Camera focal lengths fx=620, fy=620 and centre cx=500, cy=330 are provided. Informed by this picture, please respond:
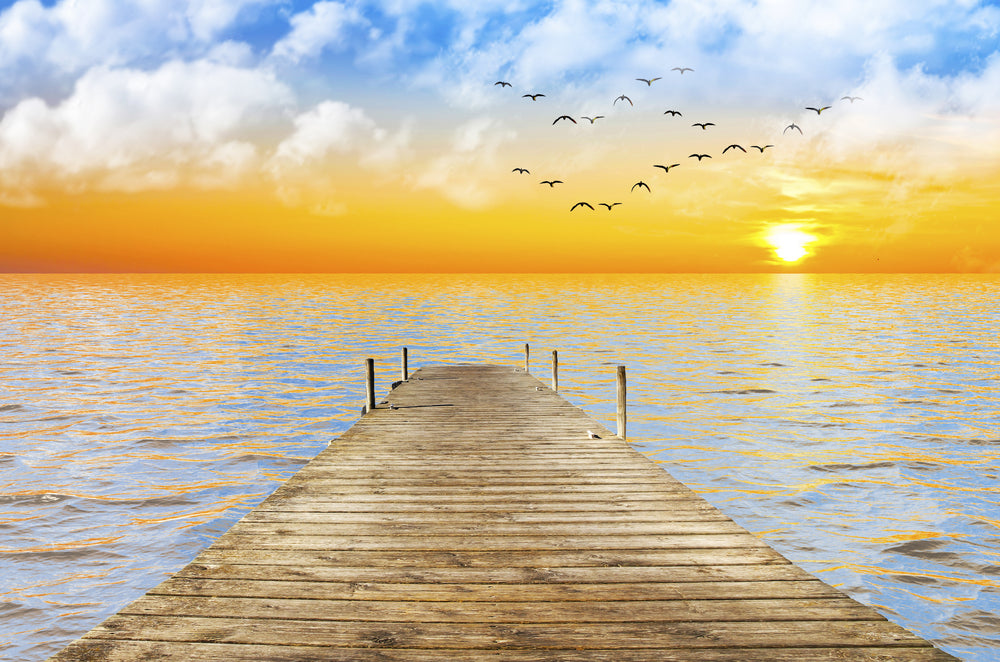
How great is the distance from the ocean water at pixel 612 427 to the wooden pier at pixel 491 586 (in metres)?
4.03

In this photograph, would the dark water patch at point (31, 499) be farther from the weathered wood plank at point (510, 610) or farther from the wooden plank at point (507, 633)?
the wooden plank at point (507, 633)

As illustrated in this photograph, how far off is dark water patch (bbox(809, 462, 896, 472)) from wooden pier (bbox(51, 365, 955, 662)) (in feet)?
27.7

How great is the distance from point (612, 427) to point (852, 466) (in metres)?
6.24

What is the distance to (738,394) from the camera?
24.2 m

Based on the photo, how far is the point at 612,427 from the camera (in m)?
18.4

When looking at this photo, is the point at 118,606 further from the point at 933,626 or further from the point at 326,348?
the point at 326,348

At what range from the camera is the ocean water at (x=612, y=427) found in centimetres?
914

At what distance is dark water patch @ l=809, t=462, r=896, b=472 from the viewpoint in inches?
575

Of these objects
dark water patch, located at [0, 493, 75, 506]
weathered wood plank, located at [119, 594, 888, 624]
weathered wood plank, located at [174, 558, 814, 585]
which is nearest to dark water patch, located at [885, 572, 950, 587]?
weathered wood plank, located at [174, 558, 814, 585]

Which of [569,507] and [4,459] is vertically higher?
[569,507]

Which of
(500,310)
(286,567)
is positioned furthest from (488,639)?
(500,310)

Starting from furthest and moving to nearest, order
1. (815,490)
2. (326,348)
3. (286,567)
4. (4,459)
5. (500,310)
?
(500,310), (326,348), (4,459), (815,490), (286,567)

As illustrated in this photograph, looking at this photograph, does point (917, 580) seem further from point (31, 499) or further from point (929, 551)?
point (31, 499)

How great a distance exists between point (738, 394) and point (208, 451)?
18765mm
